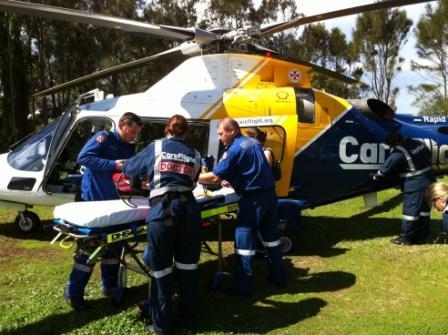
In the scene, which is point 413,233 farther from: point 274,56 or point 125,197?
point 125,197

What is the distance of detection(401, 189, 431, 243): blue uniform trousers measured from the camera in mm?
6570

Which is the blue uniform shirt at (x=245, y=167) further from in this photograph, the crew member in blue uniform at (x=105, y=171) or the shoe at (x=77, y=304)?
the shoe at (x=77, y=304)

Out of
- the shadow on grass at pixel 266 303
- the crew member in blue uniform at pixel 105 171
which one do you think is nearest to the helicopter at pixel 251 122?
the shadow on grass at pixel 266 303

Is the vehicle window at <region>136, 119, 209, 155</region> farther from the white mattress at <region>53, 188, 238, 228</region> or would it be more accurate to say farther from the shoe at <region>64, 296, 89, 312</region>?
the shoe at <region>64, 296, 89, 312</region>

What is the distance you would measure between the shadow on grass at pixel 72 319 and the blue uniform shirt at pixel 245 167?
1.61m

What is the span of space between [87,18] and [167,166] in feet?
9.21

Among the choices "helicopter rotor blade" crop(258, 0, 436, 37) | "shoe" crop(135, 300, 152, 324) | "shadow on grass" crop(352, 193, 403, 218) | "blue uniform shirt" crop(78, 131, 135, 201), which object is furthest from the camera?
"shadow on grass" crop(352, 193, 403, 218)

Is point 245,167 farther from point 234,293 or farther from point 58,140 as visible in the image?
point 58,140

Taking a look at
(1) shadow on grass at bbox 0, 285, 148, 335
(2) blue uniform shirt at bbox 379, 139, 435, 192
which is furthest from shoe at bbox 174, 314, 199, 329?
(2) blue uniform shirt at bbox 379, 139, 435, 192

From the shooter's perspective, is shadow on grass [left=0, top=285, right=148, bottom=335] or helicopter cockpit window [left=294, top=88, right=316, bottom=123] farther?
helicopter cockpit window [left=294, top=88, right=316, bottom=123]

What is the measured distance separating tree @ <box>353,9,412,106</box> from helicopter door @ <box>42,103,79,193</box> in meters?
29.9

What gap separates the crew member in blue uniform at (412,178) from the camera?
A: 6.60 m

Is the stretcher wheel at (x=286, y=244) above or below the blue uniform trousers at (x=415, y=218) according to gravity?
below

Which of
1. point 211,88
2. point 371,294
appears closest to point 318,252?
point 371,294
